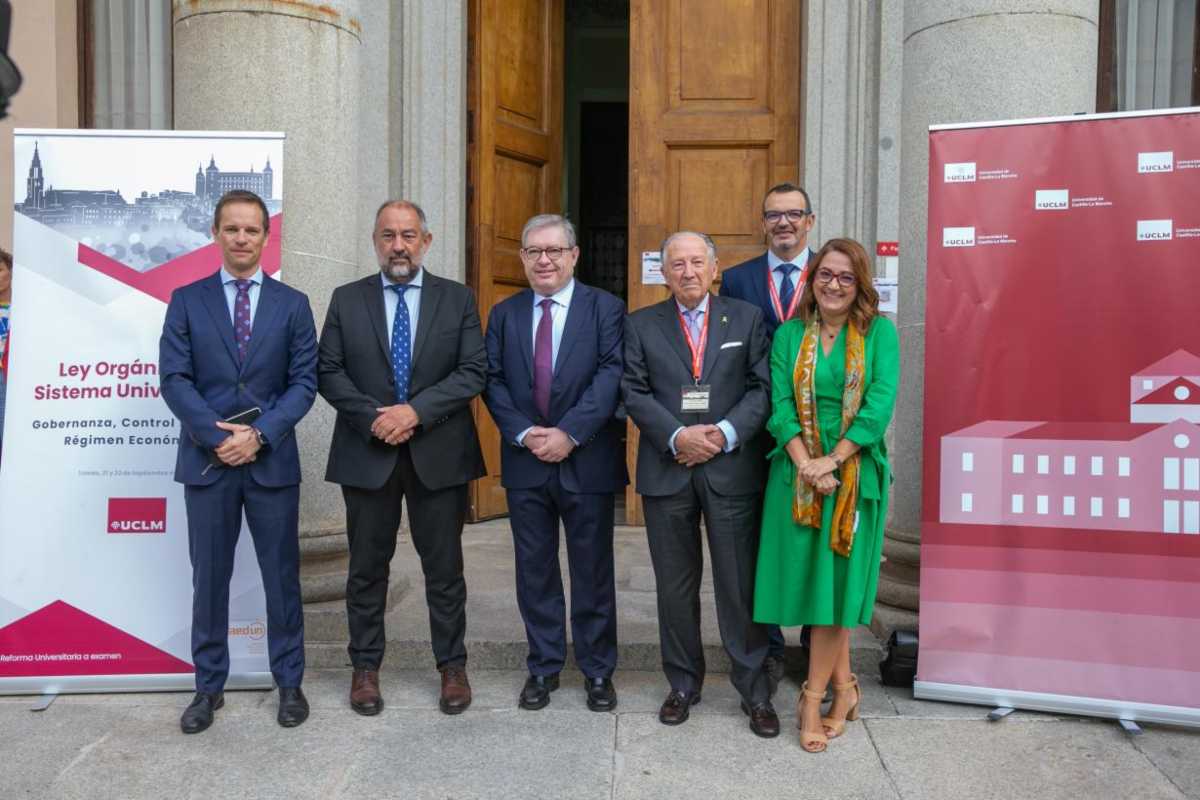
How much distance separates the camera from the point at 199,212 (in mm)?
4484

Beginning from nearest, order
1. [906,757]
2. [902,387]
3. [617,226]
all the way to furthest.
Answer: [906,757] < [902,387] < [617,226]

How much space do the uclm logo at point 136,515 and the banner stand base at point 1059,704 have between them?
127 inches

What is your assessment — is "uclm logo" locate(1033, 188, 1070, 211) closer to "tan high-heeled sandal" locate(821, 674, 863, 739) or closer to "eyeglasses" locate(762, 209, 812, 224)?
"eyeglasses" locate(762, 209, 812, 224)

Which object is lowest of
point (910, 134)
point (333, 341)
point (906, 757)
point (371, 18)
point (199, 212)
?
point (906, 757)

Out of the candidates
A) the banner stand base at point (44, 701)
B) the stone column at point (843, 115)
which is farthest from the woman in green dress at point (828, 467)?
the stone column at point (843, 115)

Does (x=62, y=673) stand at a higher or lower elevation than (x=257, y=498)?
lower

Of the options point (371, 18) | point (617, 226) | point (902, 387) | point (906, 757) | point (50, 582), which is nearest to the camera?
point (906, 757)

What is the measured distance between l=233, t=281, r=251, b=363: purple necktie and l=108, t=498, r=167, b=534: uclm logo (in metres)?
0.85

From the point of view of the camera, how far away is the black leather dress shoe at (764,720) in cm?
394

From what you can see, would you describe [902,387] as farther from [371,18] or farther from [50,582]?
[371,18]

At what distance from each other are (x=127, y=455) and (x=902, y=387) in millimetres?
3465

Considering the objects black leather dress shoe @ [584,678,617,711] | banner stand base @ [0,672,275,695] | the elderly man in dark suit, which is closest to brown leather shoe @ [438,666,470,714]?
the elderly man in dark suit

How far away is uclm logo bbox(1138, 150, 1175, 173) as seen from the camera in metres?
3.99

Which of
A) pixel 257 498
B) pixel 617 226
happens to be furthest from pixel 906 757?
pixel 617 226
